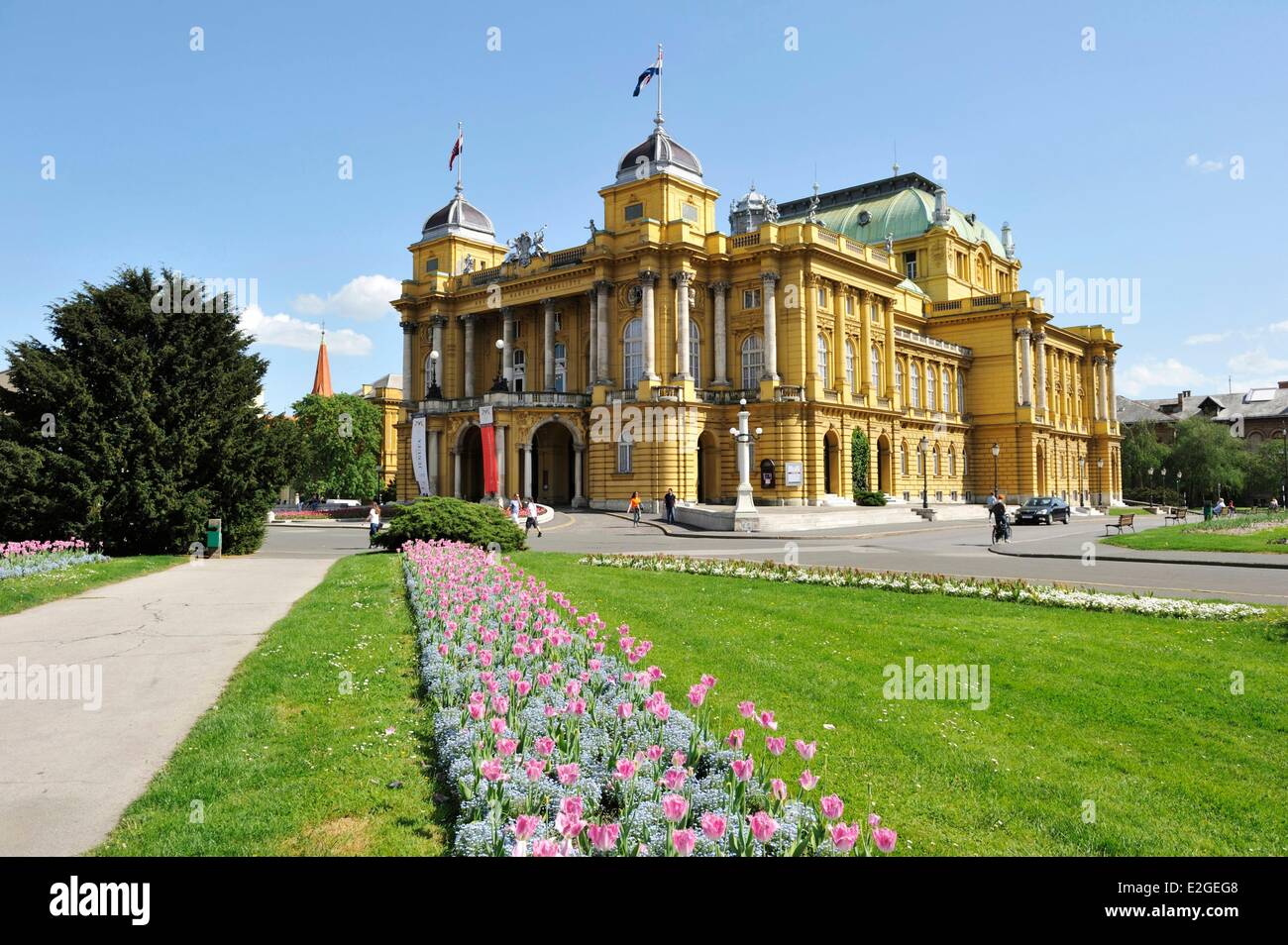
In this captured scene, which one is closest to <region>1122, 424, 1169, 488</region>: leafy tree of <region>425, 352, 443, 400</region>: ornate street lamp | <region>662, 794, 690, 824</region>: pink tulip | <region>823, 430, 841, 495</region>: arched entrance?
<region>823, 430, 841, 495</region>: arched entrance

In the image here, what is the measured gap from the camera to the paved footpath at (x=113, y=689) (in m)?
5.20

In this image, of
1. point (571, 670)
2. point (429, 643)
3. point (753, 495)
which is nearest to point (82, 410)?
point (429, 643)

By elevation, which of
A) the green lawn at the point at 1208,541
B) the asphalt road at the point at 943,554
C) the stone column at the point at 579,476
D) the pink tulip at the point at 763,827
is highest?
the stone column at the point at 579,476

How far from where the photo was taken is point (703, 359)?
53844 millimetres

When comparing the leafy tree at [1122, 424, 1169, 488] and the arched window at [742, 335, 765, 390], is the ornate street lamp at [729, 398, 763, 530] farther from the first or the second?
the leafy tree at [1122, 424, 1169, 488]

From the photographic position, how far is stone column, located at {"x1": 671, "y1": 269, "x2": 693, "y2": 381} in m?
50.8

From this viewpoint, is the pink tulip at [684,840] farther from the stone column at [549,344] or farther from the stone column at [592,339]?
the stone column at [549,344]

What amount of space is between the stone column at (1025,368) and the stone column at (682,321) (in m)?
35.3

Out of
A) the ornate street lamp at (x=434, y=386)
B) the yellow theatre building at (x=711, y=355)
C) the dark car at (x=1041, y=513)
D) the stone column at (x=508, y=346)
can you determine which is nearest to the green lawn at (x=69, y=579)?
the yellow theatre building at (x=711, y=355)

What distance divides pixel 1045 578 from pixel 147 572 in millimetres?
19550

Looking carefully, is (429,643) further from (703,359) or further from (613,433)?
(703,359)

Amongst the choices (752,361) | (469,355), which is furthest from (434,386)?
(752,361)

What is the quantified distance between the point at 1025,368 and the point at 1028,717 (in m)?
71.4

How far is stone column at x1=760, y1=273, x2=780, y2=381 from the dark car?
16219 millimetres
